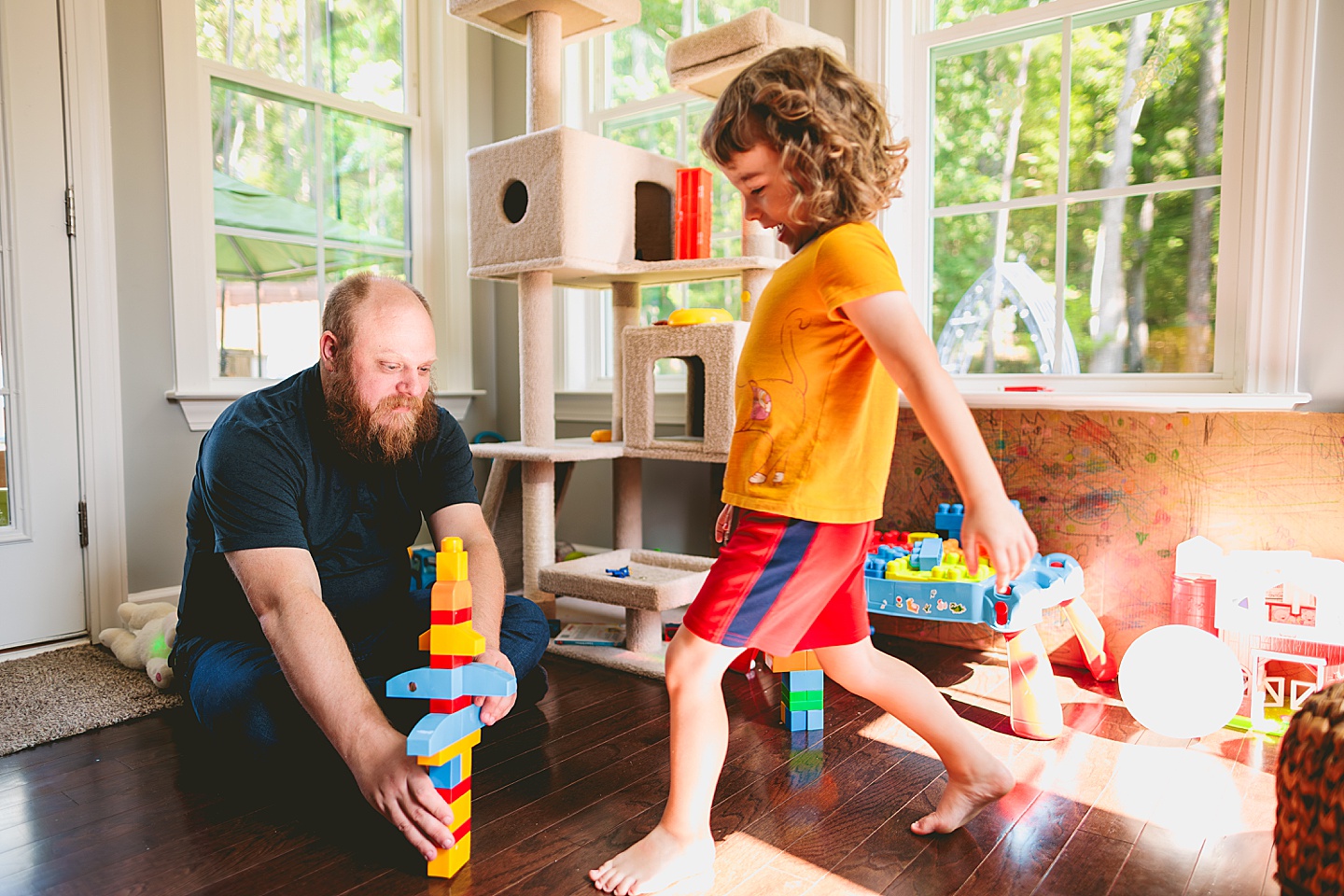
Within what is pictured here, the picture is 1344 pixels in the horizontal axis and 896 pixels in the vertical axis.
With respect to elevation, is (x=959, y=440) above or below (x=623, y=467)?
above

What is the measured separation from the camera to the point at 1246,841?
1191mm

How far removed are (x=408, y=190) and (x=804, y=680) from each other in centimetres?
225

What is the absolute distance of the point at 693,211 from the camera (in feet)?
7.12

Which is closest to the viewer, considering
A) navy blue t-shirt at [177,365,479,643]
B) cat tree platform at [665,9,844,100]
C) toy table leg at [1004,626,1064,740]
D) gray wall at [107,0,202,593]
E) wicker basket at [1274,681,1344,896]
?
wicker basket at [1274,681,1344,896]

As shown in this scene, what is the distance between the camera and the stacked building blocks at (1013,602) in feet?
5.09

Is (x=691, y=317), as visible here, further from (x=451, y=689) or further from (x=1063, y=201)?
(x=451, y=689)

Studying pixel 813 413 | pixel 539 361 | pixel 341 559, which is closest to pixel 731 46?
pixel 539 361

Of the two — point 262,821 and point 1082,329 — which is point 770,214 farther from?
point 1082,329

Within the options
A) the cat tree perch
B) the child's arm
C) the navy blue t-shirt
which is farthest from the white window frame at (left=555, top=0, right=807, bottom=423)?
the child's arm

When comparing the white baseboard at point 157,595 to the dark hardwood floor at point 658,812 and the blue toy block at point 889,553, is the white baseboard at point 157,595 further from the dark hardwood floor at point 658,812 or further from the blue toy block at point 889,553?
the blue toy block at point 889,553

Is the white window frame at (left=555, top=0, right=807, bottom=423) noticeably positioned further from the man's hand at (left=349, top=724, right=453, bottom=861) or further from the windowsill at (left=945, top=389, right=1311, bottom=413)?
the man's hand at (left=349, top=724, right=453, bottom=861)

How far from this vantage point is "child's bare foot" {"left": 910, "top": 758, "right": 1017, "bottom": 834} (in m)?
1.21

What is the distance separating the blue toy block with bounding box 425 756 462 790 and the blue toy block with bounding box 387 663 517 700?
0.27ft

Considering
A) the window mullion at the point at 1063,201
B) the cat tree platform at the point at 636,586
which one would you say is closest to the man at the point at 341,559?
the cat tree platform at the point at 636,586
